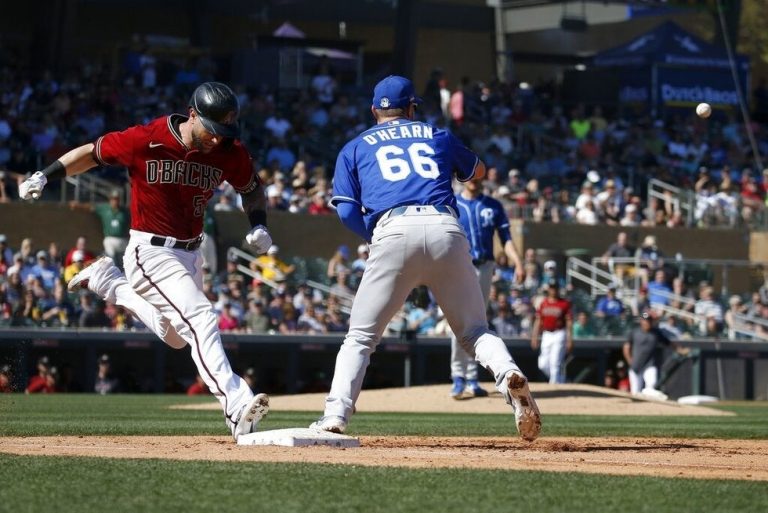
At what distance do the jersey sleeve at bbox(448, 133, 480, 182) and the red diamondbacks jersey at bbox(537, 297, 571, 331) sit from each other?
→ 11.2 meters

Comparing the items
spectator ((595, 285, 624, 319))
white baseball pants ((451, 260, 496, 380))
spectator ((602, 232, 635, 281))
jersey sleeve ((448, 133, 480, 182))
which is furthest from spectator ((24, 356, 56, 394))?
jersey sleeve ((448, 133, 480, 182))

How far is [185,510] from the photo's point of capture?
17.5 ft

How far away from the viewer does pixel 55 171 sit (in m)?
8.34

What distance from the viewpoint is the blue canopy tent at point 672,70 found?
33938mm

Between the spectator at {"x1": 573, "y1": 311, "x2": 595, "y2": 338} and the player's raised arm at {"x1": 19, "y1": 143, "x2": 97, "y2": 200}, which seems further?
the spectator at {"x1": 573, "y1": 311, "x2": 595, "y2": 338}

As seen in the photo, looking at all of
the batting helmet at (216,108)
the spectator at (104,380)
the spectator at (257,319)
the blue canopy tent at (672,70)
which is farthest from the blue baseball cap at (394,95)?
the blue canopy tent at (672,70)

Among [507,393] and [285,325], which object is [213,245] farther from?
[507,393]

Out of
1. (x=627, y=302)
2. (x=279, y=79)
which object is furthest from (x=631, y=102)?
(x=627, y=302)

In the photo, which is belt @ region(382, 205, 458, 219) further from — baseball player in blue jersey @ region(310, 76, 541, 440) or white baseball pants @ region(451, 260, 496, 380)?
white baseball pants @ region(451, 260, 496, 380)

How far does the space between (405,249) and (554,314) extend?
11.8m

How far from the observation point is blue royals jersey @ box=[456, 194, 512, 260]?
13.4m

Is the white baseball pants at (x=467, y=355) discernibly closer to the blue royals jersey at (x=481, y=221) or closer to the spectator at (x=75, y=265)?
the blue royals jersey at (x=481, y=221)

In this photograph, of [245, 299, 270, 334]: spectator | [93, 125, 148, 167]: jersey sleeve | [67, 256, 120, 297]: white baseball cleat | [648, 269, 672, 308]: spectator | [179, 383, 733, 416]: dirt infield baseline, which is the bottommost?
[179, 383, 733, 416]: dirt infield baseline

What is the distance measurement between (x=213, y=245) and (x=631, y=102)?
15.2m
